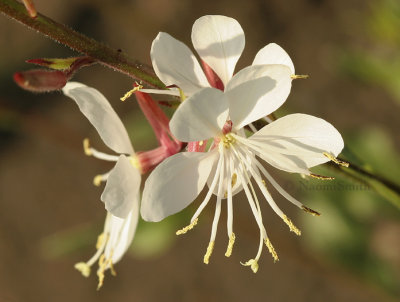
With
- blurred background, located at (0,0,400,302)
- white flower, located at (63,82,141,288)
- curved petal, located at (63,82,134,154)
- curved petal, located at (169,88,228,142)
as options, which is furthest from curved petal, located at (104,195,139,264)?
blurred background, located at (0,0,400,302)

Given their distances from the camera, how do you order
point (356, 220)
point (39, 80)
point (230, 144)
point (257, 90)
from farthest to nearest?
point (356, 220)
point (230, 144)
point (257, 90)
point (39, 80)

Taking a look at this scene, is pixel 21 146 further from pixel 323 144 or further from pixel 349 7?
pixel 323 144

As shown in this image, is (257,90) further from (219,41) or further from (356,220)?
(356,220)

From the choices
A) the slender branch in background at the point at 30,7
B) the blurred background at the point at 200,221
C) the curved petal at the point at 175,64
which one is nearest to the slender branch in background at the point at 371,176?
the curved petal at the point at 175,64

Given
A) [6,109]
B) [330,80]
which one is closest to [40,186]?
[6,109]

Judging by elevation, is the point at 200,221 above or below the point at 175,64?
below

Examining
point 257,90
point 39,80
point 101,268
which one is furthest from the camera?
point 101,268

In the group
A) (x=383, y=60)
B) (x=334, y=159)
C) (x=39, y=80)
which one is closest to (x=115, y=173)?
(x=39, y=80)
